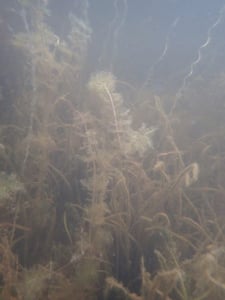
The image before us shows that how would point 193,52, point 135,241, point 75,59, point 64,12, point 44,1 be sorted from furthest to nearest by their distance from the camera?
point 193,52, point 64,12, point 75,59, point 44,1, point 135,241

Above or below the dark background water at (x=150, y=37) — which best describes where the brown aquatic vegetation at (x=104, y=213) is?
below

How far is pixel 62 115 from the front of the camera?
519 centimetres

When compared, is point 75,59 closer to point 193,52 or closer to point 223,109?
point 223,109

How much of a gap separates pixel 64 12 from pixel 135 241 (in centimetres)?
754

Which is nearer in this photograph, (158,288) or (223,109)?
(158,288)

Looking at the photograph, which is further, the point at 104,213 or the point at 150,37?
the point at 150,37

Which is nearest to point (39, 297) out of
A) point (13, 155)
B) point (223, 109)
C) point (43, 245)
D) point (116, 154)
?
point (43, 245)

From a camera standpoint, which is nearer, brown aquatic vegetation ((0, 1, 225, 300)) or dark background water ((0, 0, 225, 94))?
brown aquatic vegetation ((0, 1, 225, 300))

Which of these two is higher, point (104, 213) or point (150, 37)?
point (150, 37)

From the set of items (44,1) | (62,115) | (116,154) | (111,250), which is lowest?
(111,250)

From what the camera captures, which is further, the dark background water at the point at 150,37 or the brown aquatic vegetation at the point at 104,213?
the dark background water at the point at 150,37

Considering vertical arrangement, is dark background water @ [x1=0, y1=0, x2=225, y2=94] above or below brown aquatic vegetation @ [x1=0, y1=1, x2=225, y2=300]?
above

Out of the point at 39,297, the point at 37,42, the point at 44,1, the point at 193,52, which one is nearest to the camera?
the point at 39,297

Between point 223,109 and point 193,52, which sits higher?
point 193,52
